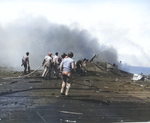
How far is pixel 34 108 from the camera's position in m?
7.54

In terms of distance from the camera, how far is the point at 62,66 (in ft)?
33.3

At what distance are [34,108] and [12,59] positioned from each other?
153ft

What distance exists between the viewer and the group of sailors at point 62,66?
32.8 ft

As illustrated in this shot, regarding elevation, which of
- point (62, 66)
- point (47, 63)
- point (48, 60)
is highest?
point (48, 60)

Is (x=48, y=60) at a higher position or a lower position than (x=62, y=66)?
higher

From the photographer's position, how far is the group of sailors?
10008 mm

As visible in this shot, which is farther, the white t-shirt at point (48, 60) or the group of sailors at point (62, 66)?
the white t-shirt at point (48, 60)

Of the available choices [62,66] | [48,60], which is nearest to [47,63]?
[48,60]

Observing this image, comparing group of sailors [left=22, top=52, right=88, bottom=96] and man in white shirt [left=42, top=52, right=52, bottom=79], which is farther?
man in white shirt [left=42, top=52, right=52, bottom=79]

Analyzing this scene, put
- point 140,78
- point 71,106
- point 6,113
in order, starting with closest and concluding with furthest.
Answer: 1. point 6,113
2. point 71,106
3. point 140,78

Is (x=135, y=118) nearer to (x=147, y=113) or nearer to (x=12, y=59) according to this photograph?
(x=147, y=113)

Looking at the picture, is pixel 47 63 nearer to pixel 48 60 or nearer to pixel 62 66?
pixel 48 60

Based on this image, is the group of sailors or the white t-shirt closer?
A: the group of sailors

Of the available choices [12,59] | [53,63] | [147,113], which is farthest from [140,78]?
[12,59]
